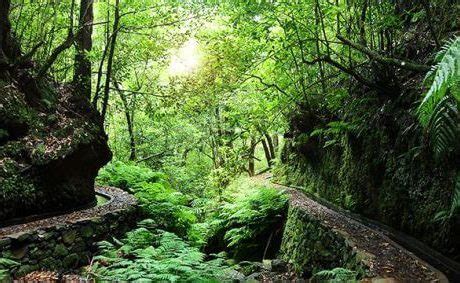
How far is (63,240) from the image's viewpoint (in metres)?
6.80

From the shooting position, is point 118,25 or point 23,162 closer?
point 23,162

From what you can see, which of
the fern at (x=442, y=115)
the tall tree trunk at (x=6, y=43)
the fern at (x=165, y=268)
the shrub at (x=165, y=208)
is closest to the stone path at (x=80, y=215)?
the shrub at (x=165, y=208)

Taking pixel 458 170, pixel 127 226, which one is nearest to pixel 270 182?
pixel 127 226

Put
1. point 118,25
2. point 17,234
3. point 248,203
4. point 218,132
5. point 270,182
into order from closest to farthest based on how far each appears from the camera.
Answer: point 17,234 → point 248,203 → point 118,25 → point 270,182 → point 218,132

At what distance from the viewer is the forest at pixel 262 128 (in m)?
4.93

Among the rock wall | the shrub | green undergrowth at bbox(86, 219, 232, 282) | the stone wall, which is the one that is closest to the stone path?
the stone wall

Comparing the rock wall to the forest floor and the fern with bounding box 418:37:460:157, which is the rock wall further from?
the fern with bounding box 418:37:460:157

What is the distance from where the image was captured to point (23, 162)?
757 cm

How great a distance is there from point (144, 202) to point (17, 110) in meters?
4.02

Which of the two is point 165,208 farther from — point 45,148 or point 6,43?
point 6,43

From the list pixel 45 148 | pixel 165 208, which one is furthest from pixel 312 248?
pixel 45 148

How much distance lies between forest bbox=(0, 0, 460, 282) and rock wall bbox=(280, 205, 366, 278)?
0.04 metres

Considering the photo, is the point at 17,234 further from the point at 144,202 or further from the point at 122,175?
the point at 122,175

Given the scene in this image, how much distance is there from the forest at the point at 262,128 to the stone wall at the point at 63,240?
3 cm
